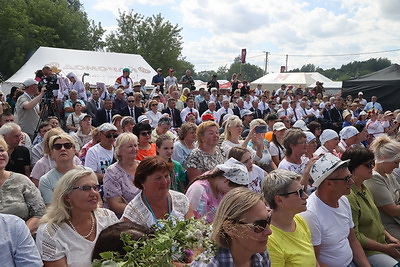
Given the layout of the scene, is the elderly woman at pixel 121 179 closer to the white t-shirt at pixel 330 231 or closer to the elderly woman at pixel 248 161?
the elderly woman at pixel 248 161

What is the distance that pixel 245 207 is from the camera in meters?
2.26

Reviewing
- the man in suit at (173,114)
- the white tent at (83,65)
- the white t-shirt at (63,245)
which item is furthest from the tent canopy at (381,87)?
the white t-shirt at (63,245)

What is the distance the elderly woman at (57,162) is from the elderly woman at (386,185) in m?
3.50

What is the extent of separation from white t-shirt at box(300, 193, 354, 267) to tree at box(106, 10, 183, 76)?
40860 millimetres

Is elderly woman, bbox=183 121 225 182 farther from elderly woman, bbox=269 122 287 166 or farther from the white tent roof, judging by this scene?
the white tent roof

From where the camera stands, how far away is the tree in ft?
142

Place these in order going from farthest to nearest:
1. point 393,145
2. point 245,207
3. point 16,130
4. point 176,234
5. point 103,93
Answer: point 103,93, point 16,130, point 393,145, point 245,207, point 176,234

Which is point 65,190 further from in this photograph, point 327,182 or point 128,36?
point 128,36

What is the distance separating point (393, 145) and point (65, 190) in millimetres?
3611

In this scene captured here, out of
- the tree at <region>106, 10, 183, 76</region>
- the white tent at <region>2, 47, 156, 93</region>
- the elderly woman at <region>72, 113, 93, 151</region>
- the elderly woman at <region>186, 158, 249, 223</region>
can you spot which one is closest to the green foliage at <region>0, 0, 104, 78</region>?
the tree at <region>106, 10, 183, 76</region>

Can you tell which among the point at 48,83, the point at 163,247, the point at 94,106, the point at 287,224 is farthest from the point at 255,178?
the point at 94,106

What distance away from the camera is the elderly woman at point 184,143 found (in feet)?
19.6

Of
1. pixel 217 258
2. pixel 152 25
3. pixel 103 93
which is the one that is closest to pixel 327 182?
pixel 217 258

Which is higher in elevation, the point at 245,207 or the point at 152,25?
the point at 152,25
